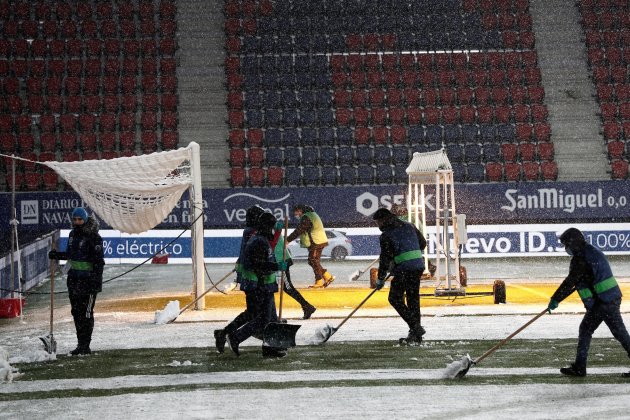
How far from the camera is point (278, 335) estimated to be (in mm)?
12797

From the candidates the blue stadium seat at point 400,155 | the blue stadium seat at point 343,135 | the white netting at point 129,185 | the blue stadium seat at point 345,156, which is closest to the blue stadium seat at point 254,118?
the blue stadium seat at point 343,135

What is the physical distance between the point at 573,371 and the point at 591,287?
93 cm

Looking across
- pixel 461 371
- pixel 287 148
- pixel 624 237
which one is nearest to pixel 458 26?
pixel 287 148

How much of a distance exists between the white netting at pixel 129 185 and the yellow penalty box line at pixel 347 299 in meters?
1.96

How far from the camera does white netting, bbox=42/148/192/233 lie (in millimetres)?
16788

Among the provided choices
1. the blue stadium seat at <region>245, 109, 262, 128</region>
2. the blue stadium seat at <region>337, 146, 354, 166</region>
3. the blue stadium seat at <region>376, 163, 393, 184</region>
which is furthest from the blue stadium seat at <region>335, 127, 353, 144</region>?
the blue stadium seat at <region>245, 109, 262, 128</region>

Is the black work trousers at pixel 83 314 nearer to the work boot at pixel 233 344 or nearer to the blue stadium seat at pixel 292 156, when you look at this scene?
the work boot at pixel 233 344

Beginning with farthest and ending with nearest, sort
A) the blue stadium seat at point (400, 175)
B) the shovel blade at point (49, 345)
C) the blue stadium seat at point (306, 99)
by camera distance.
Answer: the blue stadium seat at point (306, 99) → the blue stadium seat at point (400, 175) → the shovel blade at point (49, 345)

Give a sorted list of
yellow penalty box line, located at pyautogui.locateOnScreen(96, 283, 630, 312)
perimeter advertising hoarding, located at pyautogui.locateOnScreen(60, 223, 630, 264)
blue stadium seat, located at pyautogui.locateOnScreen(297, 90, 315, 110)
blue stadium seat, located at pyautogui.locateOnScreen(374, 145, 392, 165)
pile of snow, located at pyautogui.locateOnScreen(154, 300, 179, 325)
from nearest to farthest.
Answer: pile of snow, located at pyautogui.locateOnScreen(154, 300, 179, 325), yellow penalty box line, located at pyautogui.locateOnScreen(96, 283, 630, 312), perimeter advertising hoarding, located at pyautogui.locateOnScreen(60, 223, 630, 264), blue stadium seat, located at pyautogui.locateOnScreen(374, 145, 392, 165), blue stadium seat, located at pyautogui.locateOnScreen(297, 90, 315, 110)

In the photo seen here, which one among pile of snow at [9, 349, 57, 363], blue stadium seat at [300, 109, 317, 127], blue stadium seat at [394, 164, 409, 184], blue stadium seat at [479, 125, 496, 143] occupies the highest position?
blue stadium seat at [300, 109, 317, 127]

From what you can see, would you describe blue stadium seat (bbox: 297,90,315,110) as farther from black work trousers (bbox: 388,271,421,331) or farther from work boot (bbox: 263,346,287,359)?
work boot (bbox: 263,346,287,359)

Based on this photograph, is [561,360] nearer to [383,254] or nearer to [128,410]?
[383,254]

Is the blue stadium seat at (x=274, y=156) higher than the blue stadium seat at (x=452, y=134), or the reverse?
the blue stadium seat at (x=452, y=134)

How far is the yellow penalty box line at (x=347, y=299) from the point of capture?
19.2 metres
